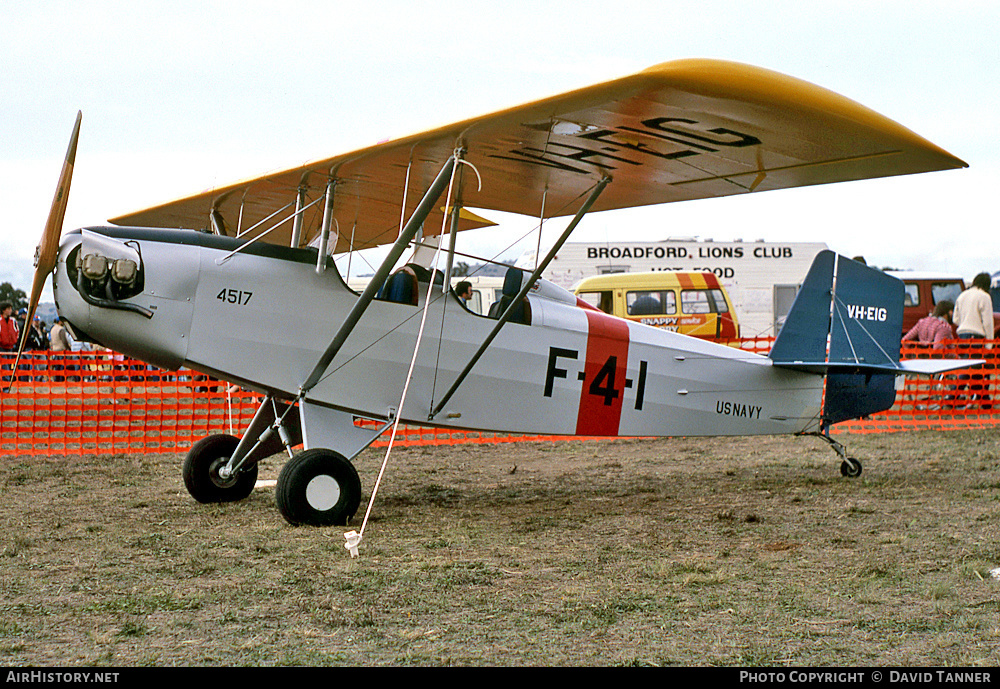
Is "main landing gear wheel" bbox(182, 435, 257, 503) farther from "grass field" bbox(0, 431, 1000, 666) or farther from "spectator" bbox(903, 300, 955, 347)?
"spectator" bbox(903, 300, 955, 347)

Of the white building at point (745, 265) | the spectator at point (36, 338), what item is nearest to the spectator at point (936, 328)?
A: the white building at point (745, 265)

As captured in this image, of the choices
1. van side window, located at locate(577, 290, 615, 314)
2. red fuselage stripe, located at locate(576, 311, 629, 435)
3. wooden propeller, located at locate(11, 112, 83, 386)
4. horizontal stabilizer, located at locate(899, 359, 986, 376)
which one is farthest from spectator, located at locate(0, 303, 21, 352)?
horizontal stabilizer, located at locate(899, 359, 986, 376)

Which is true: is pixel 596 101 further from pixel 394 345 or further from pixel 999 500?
pixel 999 500

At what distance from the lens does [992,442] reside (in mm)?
10023

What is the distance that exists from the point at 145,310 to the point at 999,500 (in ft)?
19.6

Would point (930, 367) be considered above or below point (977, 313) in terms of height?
below

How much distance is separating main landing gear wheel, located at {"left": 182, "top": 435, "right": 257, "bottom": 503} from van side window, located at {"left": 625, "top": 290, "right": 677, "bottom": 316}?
37.1ft

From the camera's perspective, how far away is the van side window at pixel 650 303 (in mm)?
17156

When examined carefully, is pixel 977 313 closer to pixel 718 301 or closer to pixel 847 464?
pixel 718 301

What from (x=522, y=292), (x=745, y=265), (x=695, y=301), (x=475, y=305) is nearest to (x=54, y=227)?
(x=522, y=292)

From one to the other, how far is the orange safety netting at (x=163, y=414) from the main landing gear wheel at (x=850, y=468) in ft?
10.6

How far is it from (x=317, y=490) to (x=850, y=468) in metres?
4.70

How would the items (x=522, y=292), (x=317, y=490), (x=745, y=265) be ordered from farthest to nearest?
(x=745, y=265)
(x=522, y=292)
(x=317, y=490)

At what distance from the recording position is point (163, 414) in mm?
11766
